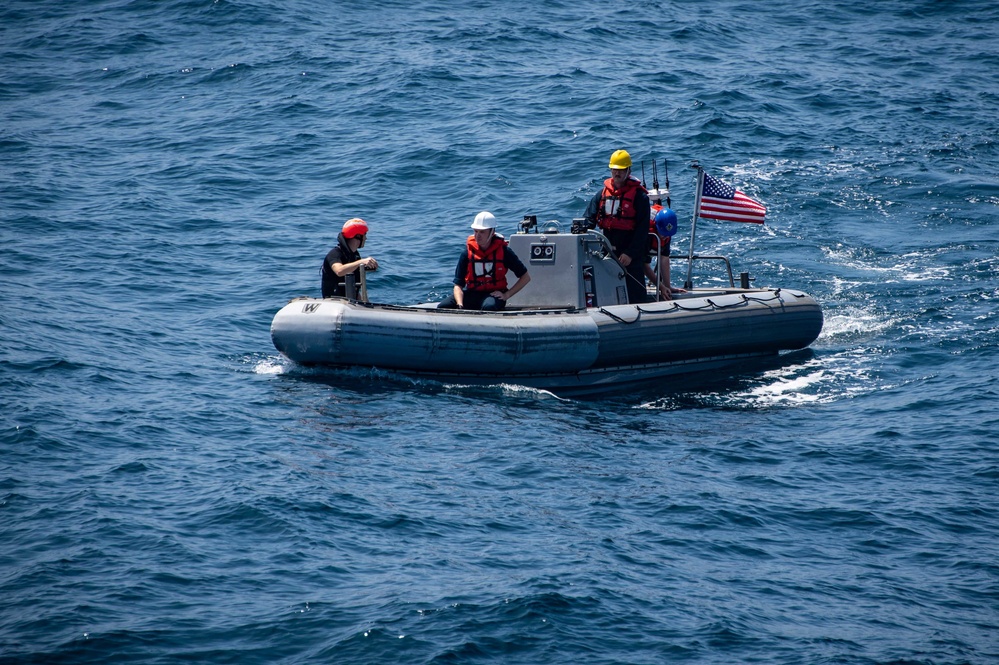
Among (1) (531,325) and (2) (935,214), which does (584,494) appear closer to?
(1) (531,325)

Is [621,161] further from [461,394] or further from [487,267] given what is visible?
[461,394]

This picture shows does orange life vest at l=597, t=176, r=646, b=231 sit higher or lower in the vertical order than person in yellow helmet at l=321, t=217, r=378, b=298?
higher

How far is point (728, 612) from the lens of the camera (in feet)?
24.7

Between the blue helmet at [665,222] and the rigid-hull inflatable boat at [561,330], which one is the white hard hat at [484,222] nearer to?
the rigid-hull inflatable boat at [561,330]

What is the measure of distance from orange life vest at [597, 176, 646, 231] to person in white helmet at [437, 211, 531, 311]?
1.28 metres

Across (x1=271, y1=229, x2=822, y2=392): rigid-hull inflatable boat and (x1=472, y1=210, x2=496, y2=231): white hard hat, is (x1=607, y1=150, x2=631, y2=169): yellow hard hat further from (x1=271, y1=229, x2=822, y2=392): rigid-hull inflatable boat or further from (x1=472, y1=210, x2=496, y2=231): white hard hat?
(x1=472, y1=210, x2=496, y2=231): white hard hat

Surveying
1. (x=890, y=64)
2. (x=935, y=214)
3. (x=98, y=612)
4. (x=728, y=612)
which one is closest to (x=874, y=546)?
(x=728, y=612)

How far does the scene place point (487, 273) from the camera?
12.2 meters

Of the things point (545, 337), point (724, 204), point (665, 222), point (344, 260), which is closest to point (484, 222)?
point (545, 337)

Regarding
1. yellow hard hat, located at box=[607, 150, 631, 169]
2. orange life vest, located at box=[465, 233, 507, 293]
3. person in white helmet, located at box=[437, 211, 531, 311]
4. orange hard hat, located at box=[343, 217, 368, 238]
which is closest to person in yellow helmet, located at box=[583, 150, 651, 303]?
yellow hard hat, located at box=[607, 150, 631, 169]

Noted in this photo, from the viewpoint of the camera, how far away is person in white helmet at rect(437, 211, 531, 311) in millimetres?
12094

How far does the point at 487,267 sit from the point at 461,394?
4.92 ft

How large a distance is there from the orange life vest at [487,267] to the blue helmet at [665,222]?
208 centimetres

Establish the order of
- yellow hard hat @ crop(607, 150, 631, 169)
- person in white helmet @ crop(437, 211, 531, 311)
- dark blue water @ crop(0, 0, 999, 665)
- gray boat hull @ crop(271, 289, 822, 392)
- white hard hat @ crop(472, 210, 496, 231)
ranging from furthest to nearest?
yellow hard hat @ crop(607, 150, 631, 169) → person in white helmet @ crop(437, 211, 531, 311) → white hard hat @ crop(472, 210, 496, 231) → gray boat hull @ crop(271, 289, 822, 392) → dark blue water @ crop(0, 0, 999, 665)
